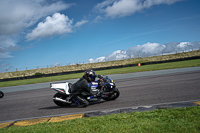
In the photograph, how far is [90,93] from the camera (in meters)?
6.29

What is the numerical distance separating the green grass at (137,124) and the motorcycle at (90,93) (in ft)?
7.29

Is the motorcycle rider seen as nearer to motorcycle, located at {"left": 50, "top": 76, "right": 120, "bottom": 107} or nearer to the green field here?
motorcycle, located at {"left": 50, "top": 76, "right": 120, "bottom": 107}

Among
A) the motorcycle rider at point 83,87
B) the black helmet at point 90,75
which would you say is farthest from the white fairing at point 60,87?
the black helmet at point 90,75

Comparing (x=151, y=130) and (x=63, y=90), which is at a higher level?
(x=63, y=90)

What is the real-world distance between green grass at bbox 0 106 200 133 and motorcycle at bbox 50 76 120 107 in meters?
2.22

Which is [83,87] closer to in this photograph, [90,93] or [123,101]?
[90,93]

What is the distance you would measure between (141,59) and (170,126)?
4951 centimetres

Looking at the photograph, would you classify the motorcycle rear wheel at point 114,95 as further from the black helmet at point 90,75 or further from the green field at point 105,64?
the green field at point 105,64

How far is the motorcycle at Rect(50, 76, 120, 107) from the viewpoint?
633 cm

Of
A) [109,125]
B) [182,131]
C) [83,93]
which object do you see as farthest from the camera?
[83,93]

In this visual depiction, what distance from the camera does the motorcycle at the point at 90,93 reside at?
6.33 meters

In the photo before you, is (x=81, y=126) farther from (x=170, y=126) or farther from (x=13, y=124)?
(x=13, y=124)

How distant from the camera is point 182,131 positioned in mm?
2979

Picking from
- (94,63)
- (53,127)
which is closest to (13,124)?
(53,127)
